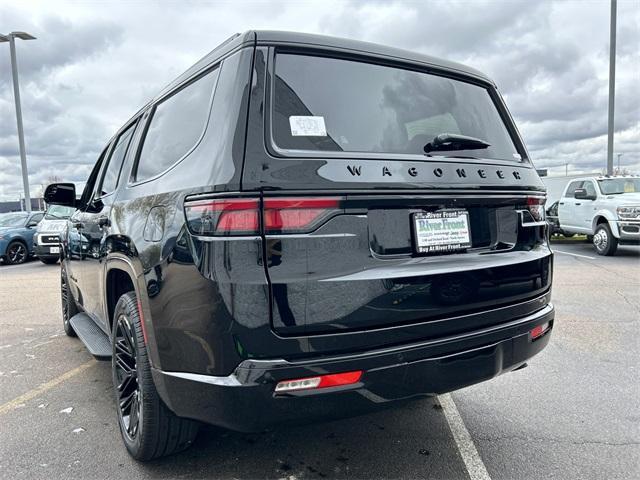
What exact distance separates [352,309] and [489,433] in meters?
1.53

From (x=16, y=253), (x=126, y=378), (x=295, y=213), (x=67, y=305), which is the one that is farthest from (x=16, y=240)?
(x=295, y=213)

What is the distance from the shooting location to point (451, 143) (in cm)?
225

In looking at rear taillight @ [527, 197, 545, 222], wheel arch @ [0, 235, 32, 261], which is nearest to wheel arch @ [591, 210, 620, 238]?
rear taillight @ [527, 197, 545, 222]

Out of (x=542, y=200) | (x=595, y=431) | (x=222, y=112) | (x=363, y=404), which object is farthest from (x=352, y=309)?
(x=595, y=431)

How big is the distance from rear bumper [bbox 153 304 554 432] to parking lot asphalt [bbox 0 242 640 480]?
54cm

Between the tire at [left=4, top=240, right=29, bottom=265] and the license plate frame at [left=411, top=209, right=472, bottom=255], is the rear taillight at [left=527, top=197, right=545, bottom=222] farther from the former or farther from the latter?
the tire at [left=4, top=240, right=29, bottom=265]

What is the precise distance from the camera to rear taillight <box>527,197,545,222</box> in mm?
2506

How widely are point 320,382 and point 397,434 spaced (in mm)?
1184

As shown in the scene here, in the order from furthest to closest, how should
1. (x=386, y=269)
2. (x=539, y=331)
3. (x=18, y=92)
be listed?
(x=18, y=92)
(x=539, y=331)
(x=386, y=269)

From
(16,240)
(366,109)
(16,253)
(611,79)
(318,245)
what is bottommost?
(16,253)

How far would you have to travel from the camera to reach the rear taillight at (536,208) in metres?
2.51

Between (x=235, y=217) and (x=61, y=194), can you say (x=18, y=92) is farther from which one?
(x=235, y=217)

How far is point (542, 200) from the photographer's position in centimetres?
263

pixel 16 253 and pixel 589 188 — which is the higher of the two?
pixel 589 188
